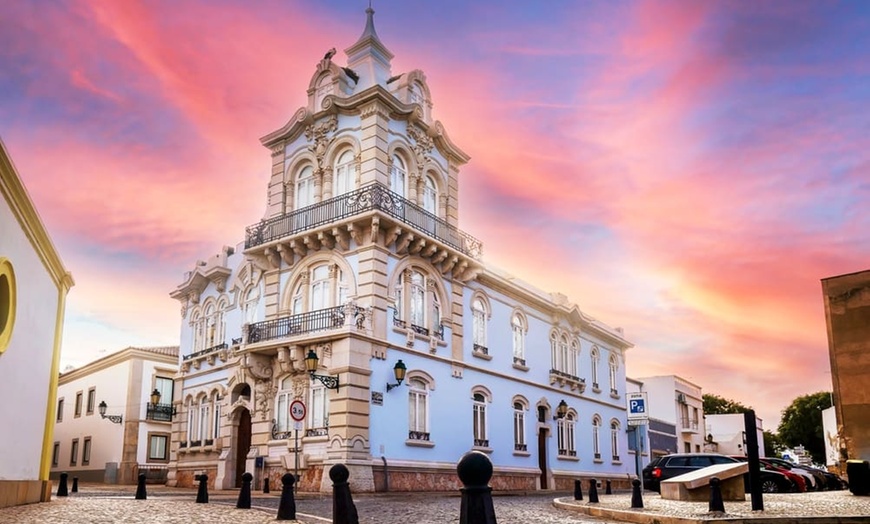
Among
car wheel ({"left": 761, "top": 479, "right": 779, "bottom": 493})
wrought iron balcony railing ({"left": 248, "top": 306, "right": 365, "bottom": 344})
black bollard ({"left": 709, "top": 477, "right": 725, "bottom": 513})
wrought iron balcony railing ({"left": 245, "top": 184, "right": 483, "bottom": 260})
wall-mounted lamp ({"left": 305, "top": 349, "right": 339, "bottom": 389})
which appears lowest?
car wheel ({"left": 761, "top": 479, "right": 779, "bottom": 493})

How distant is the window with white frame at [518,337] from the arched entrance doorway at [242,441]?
10568 mm

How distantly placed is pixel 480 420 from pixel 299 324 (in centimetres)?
781

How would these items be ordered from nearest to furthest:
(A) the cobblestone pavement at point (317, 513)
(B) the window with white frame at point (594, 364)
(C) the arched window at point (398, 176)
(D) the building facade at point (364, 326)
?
1. (A) the cobblestone pavement at point (317, 513)
2. (D) the building facade at point (364, 326)
3. (C) the arched window at point (398, 176)
4. (B) the window with white frame at point (594, 364)

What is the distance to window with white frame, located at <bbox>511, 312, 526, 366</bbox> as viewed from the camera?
3189 centimetres

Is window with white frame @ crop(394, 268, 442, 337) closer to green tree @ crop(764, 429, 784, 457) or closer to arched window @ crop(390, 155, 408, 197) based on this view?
arched window @ crop(390, 155, 408, 197)

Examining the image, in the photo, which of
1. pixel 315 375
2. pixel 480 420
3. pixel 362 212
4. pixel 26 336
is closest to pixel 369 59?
pixel 362 212

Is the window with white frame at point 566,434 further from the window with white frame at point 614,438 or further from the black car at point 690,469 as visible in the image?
the black car at point 690,469

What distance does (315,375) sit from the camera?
71.3ft

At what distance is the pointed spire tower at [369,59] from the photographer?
27.7m

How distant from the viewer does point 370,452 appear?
22766 mm

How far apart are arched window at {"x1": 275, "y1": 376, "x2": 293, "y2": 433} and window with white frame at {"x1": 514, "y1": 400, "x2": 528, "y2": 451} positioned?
9779 mm

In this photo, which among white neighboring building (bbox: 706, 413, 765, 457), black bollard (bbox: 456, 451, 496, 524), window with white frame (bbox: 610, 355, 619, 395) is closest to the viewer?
black bollard (bbox: 456, 451, 496, 524)

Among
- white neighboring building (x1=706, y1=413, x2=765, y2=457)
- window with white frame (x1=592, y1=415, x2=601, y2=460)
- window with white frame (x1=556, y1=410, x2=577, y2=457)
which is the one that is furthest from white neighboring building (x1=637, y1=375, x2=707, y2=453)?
window with white frame (x1=556, y1=410, x2=577, y2=457)

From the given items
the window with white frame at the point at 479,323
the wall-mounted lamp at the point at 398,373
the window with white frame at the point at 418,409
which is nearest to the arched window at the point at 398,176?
the window with white frame at the point at 479,323
